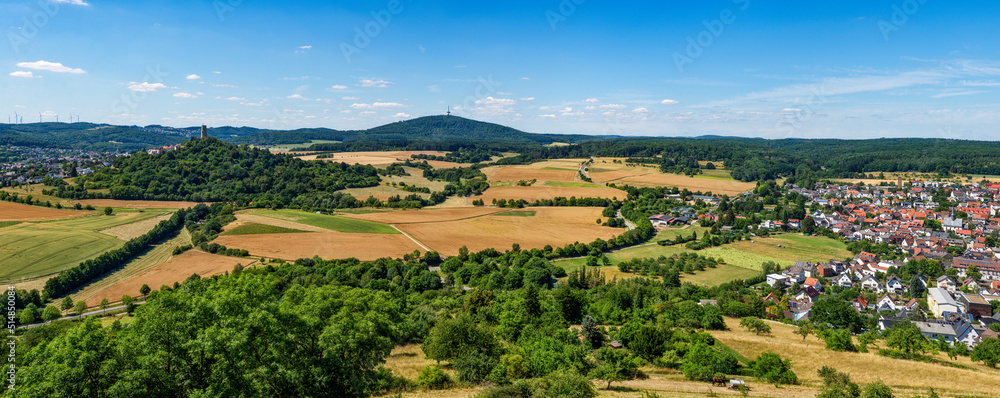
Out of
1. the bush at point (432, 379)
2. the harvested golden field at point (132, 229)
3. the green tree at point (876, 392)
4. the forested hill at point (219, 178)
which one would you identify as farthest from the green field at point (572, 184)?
the green tree at point (876, 392)

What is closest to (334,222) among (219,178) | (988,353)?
(219,178)

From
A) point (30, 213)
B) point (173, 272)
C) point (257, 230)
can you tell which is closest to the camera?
point (173, 272)

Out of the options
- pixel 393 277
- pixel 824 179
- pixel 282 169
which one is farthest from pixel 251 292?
pixel 824 179

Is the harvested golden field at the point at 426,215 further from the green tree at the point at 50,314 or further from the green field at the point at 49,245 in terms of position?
the green tree at the point at 50,314

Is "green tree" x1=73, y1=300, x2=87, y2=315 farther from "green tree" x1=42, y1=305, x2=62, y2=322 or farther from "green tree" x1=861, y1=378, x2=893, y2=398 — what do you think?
"green tree" x1=861, y1=378, x2=893, y2=398

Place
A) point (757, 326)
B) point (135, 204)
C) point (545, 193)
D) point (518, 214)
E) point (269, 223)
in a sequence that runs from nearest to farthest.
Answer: point (757, 326) → point (269, 223) → point (135, 204) → point (518, 214) → point (545, 193)

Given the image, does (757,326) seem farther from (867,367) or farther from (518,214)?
(518,214)

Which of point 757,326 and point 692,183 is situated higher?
point 692,183

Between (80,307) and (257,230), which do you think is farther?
(257,230)
